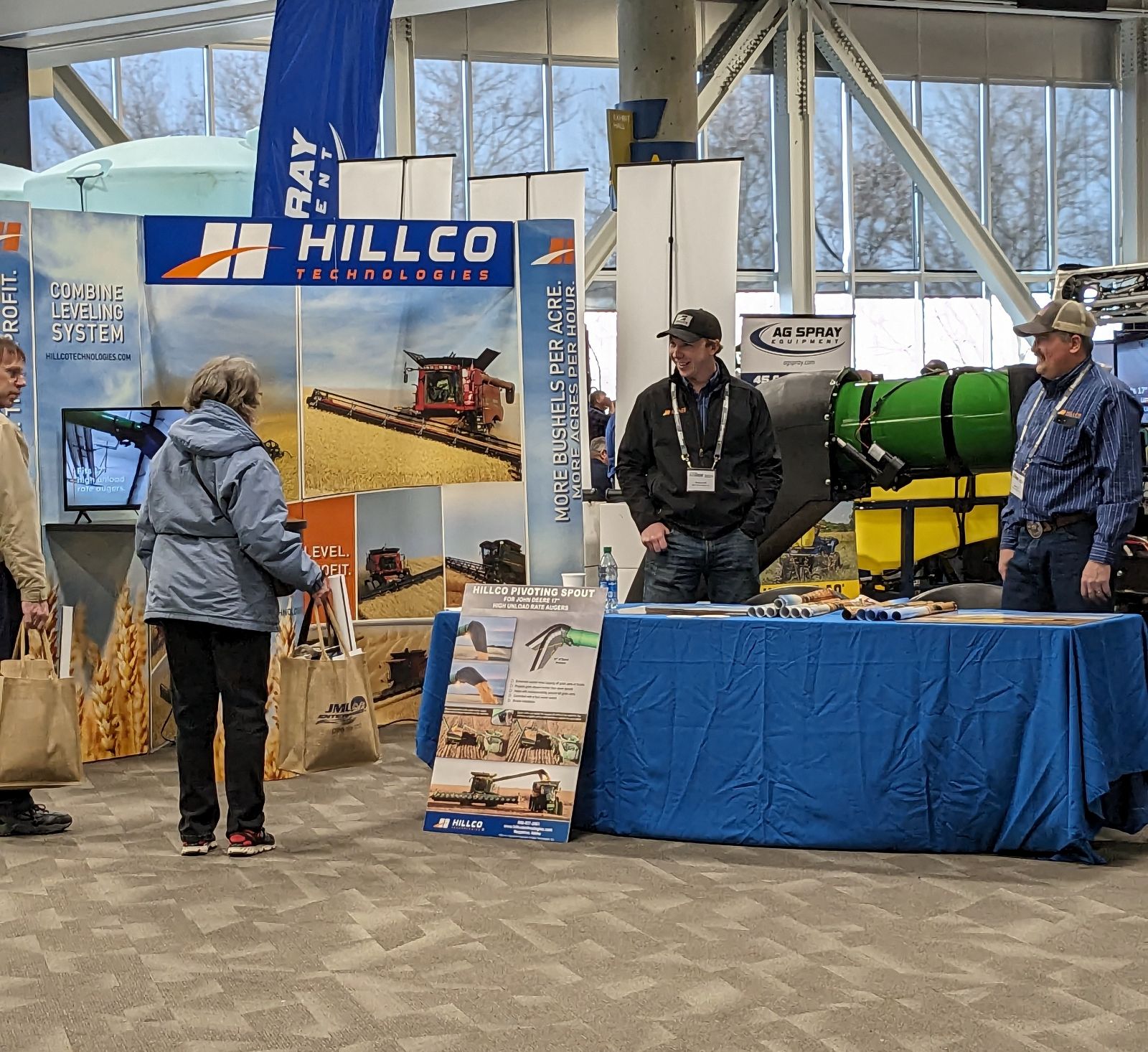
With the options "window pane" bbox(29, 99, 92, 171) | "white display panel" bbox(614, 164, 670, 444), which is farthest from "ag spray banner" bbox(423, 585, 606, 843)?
"window pane" bbox(29, 99, 92, 171)

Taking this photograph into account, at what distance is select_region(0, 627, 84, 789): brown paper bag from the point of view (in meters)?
4.42

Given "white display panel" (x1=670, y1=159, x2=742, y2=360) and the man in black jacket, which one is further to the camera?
"white display panel" (x1=670, y1=159, x2=742, y2=360)

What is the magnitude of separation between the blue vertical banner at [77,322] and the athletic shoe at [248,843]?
2196 millimetres

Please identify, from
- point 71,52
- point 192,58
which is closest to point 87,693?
point 71,52

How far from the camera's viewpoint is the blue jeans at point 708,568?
498cm

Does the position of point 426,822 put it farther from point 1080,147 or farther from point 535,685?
point 1080,147

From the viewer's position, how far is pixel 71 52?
39.0ft

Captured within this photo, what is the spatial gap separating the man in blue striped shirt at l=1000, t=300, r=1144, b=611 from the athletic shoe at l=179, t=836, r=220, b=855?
2.54 metres

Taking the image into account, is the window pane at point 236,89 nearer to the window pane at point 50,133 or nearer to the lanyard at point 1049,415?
the window pane at point 50,133

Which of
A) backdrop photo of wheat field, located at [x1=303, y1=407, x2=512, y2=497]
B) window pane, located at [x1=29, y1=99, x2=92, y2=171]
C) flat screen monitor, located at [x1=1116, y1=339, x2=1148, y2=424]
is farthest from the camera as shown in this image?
window pane, located at [x1=29, y1=99, x2=92, y2=171]

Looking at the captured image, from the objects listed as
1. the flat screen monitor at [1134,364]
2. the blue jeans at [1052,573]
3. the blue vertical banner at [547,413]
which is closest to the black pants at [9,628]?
the blue vertical banner at [547,413]

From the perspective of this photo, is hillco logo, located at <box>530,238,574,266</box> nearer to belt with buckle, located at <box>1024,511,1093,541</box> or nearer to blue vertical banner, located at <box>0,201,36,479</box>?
blue vertical banner, located at <box>0,201,36,479</box>

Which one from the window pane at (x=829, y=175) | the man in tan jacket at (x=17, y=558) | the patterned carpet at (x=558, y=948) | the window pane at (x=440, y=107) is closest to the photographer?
the patterned carpet at (x=558, y=948)

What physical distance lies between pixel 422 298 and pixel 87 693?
2175 mm
